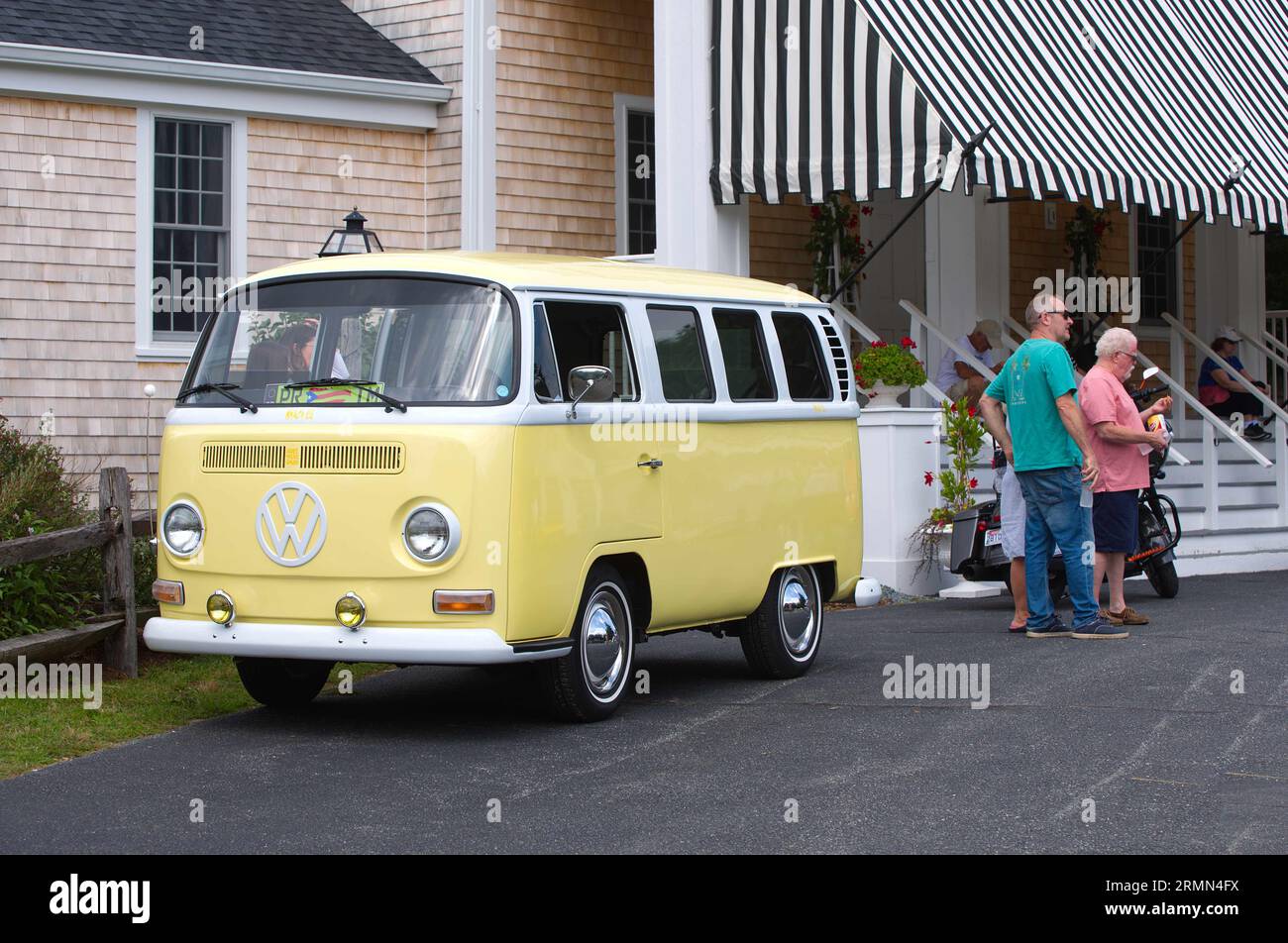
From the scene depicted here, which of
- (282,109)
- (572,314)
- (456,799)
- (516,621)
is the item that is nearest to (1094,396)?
(572,314)

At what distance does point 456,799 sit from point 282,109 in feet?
37.4

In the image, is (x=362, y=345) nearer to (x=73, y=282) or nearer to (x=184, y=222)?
(x=73, y=282)

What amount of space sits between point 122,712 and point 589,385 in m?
2.90

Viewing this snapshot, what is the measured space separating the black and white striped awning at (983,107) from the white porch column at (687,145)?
15 cm

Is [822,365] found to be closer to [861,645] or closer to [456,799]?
[861,645]

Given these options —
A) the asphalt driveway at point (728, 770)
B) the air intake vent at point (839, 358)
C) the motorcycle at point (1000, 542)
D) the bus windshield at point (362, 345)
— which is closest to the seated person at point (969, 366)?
the motorcycle at point (1000, 542)

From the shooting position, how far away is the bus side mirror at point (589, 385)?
8.84m

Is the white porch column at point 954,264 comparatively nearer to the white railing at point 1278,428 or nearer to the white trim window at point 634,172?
the white railing at point 1278,428

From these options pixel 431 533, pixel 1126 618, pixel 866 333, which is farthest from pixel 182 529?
pixel 866 333

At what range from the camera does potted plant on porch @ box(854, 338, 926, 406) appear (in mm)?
15547

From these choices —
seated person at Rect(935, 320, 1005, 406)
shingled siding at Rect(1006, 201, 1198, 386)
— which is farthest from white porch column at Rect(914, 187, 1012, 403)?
shingled siding at Rect(1006, 201, 1198, 386)

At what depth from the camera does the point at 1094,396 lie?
12375 mm

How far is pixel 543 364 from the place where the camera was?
8.82 m

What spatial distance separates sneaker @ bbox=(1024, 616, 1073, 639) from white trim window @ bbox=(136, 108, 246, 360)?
8.29 metres
